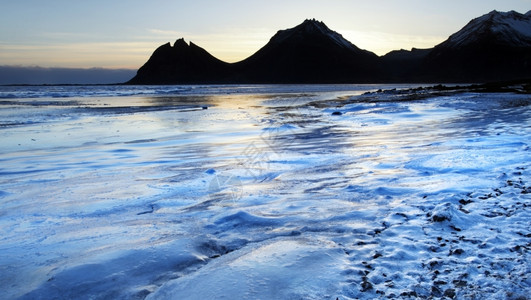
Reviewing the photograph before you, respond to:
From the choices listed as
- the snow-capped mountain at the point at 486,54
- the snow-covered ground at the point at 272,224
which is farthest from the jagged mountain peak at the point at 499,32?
the snow-covered ground at the point at 272,224

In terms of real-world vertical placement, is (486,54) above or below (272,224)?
above

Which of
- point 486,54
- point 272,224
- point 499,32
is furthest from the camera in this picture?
point 499,32

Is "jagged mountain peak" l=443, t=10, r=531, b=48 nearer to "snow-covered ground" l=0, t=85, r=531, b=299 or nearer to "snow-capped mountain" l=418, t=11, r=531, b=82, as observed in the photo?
"snow-capped mountain" l=418, t=11, r=531, b=82

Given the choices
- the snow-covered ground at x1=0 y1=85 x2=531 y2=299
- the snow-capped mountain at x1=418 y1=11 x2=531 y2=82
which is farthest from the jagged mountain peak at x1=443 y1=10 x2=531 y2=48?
the snow-covered ground at x1=0 y1=85 x2=531 y2=299

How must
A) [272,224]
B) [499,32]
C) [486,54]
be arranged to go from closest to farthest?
[272,224] → [486,54] → [499,32]

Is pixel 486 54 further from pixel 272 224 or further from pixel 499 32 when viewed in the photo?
pixel 272 224

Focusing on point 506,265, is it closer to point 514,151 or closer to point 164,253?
point 164,253

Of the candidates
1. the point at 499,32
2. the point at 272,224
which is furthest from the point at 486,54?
the point at 272,224

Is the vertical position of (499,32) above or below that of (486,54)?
above

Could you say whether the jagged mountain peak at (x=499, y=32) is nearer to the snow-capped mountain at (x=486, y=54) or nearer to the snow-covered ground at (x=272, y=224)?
the snow-capped mountain at (x=486, y=54)

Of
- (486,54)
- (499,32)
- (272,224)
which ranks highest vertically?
(499,32)

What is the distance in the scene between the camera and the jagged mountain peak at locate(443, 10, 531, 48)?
582 feet

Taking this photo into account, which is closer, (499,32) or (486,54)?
(486,54)

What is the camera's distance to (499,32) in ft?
598
